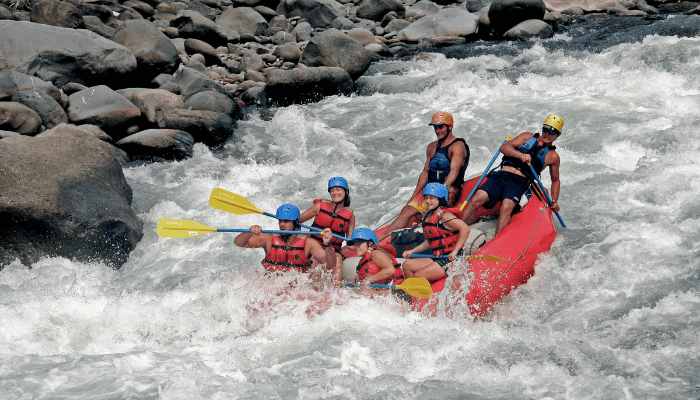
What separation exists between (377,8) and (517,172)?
10.9 m

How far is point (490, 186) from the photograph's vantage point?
7.21 metres

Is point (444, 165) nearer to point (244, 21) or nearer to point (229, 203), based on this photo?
point (229, 203)

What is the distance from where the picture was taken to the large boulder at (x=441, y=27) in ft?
52.1

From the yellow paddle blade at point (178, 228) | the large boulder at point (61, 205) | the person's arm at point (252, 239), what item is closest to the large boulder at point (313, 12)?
the large boulder at point (61, 205)

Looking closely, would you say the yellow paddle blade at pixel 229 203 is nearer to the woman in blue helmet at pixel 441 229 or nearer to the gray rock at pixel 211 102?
the woman in blue helmet at pixel 441 229

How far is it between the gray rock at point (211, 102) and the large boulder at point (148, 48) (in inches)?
50.9

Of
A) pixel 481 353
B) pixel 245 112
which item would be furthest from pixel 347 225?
pixel 245 112

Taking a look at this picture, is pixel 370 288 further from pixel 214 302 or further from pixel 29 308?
pixel 29 308

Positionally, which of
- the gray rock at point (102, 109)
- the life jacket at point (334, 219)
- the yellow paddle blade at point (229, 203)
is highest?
the life jacket at point (334, 219)

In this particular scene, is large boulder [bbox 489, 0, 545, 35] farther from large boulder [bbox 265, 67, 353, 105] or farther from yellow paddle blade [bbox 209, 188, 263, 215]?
yellow paddle blade [bbox 209, 188, 263, 215]

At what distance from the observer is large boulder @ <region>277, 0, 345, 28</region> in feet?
55.9

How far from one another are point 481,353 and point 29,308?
360 cm

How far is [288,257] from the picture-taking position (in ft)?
20.7

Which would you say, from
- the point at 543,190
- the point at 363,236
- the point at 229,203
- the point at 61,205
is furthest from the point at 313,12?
the point at 363,236
